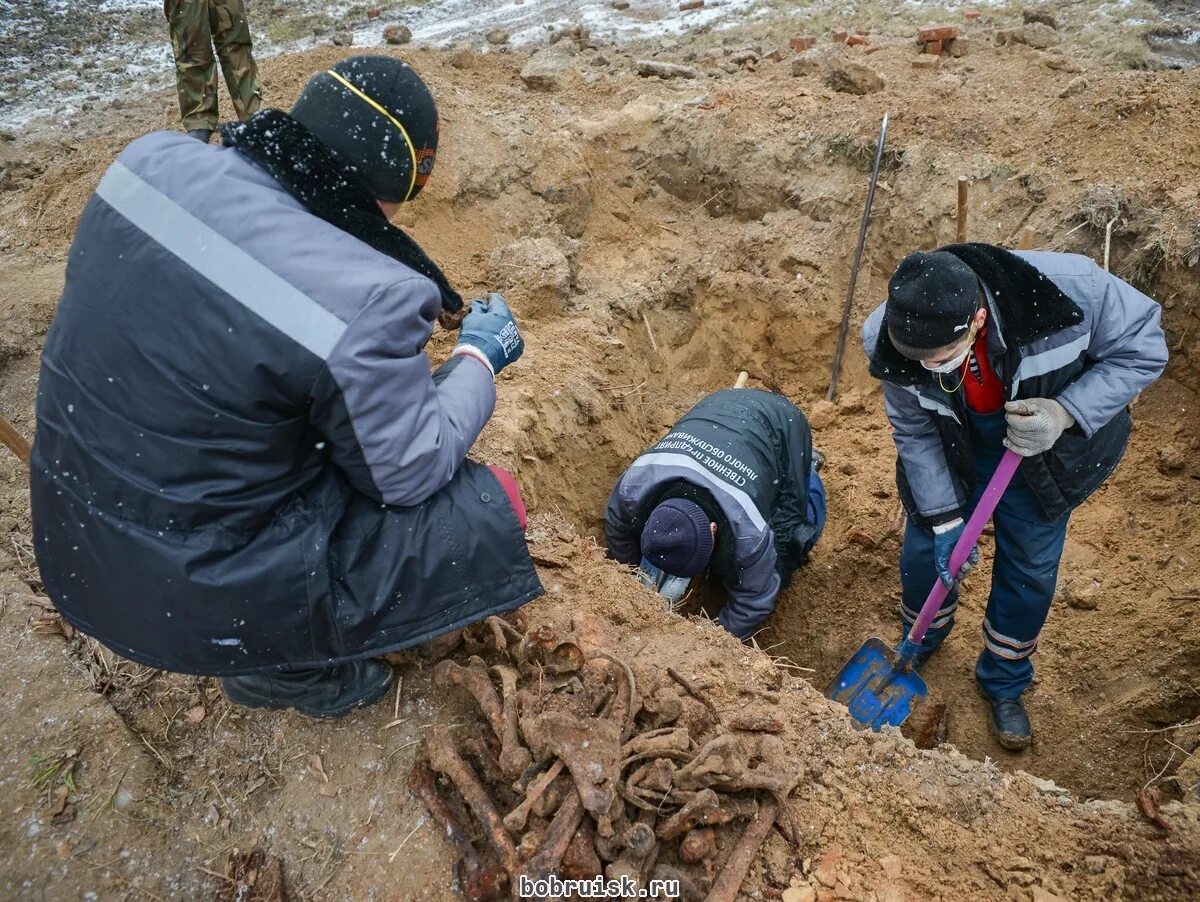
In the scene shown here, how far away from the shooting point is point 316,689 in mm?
2178

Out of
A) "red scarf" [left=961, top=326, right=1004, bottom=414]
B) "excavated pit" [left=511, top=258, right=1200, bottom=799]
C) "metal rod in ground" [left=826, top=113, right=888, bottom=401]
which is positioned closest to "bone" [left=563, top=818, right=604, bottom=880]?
"excavated pit" [left=511, top=258, right=1200, bottom=799]

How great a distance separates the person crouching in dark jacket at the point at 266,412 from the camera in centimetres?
151

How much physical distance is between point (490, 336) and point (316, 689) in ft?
3.68

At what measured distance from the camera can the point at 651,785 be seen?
6.41 ft

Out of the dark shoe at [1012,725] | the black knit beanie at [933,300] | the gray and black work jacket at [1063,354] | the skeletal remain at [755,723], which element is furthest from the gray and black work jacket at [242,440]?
the dark shoe at [1012,725]

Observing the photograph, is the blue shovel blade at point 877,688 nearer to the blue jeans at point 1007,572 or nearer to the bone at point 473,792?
the blue jeans at point 1007,572

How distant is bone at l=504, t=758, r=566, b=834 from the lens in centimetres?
184

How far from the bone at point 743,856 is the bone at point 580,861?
0.29 meters

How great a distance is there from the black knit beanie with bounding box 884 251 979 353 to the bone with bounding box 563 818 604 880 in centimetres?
182

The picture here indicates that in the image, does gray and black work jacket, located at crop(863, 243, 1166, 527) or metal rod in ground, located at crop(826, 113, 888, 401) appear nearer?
gray and black work jacket, located at crop(863, 243, 1166, 527)

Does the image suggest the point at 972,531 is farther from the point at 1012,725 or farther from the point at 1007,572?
the point at 1012,725

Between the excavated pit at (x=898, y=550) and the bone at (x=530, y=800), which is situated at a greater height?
the bone at (x=530, y=800)

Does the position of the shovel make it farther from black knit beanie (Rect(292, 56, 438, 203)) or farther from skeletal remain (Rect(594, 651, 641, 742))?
black knit beanie (Rect(292, 56, 438, 203))

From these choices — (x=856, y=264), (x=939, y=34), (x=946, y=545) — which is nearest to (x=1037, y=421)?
(x=946, y=545)
